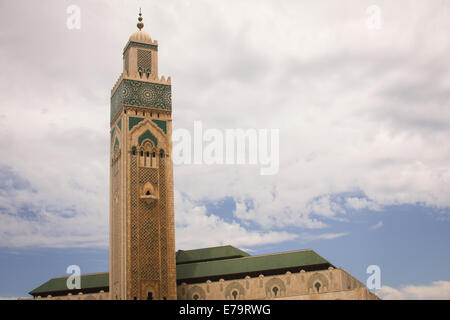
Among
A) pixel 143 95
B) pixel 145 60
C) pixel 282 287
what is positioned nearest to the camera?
pixel 282 287

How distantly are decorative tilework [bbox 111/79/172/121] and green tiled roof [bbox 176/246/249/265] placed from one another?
39.8 feet

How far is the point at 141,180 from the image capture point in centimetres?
4703

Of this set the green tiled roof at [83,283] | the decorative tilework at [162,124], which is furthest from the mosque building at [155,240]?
the green tiled roof at [83,283]

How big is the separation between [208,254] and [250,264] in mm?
5143

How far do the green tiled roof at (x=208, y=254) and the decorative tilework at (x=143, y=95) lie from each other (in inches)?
477

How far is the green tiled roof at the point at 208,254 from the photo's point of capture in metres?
50.9

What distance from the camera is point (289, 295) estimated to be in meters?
44.4

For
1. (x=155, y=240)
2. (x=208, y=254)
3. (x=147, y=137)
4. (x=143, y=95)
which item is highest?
(x=143, y=95)

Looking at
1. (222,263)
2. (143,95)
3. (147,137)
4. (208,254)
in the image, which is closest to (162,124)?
(147,137)

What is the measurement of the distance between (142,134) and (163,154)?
2.24m

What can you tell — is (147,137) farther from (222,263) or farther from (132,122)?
(222,263)

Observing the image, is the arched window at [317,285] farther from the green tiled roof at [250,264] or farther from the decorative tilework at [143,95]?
the decorative tilework at [143,95]
